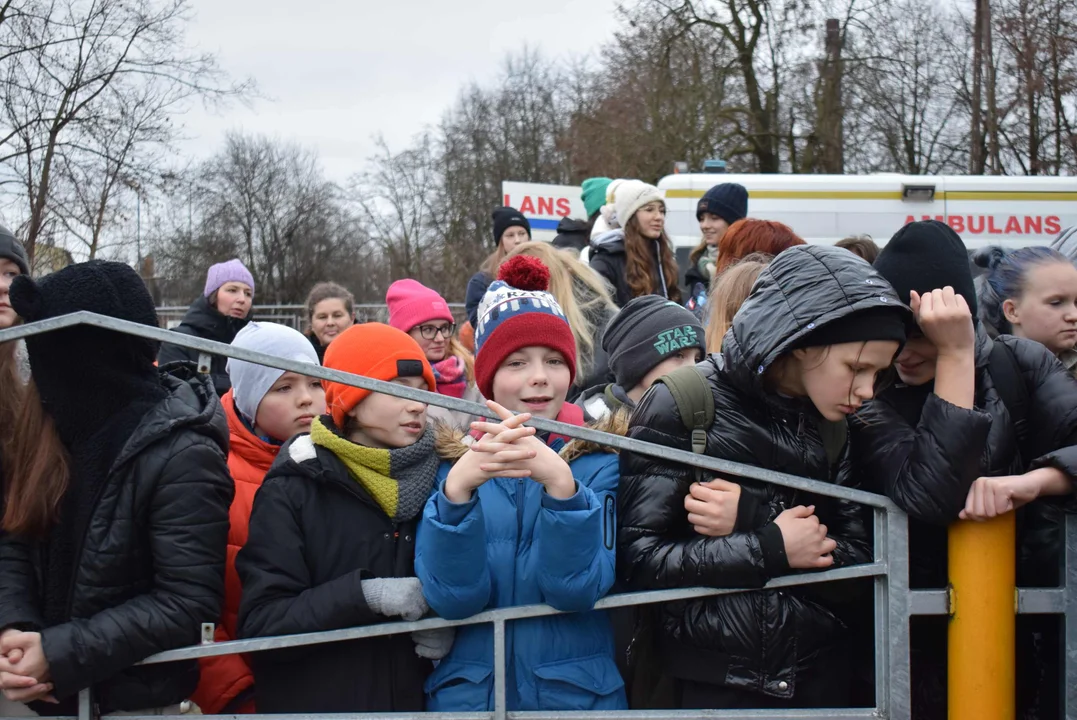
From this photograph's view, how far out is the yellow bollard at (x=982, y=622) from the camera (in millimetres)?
1923

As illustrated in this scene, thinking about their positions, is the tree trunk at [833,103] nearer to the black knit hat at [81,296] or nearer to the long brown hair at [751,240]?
the long brown hair at [751,240]

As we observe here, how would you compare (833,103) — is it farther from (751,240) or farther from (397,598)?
(397,598)

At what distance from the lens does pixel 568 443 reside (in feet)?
7.47

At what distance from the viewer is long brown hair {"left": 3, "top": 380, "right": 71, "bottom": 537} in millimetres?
2127

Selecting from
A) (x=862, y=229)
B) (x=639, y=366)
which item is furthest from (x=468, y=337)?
(x=862, y=229)

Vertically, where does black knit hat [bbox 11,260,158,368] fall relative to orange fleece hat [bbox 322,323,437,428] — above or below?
above

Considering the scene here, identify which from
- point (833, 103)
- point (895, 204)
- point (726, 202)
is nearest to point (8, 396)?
point (726, 202)

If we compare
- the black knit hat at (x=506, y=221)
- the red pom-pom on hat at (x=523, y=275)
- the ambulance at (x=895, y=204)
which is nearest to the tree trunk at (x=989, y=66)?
the ambulance at (x=895, y=204)

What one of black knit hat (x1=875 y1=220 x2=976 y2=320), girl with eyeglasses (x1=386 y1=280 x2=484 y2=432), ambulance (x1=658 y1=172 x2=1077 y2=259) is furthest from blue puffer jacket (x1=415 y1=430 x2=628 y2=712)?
ambulance (x1=658 y1=172 x2=1077 y2=259)

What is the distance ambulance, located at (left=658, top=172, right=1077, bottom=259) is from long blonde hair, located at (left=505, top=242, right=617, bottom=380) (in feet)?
18.4

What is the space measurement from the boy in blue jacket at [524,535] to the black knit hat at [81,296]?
2.55 feet

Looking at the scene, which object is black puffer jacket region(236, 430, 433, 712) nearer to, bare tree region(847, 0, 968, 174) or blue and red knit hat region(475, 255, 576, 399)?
blue and red knit hat region(475, 255, 576, 399)

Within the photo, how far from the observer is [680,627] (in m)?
2.09

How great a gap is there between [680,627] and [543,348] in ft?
2.53
